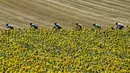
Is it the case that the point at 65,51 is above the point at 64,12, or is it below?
below

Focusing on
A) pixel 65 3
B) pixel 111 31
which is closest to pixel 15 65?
pixel 111 31

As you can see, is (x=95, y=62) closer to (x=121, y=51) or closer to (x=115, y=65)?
(x=115, y=65)

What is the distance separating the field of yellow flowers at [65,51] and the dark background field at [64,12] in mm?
5351

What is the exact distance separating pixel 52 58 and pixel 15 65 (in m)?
3.03

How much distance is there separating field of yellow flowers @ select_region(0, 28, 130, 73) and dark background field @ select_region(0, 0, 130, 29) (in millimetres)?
5351

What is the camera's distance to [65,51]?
22.0 meters

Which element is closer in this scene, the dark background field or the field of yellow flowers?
the field of yellow flowers

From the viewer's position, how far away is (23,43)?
77.3ft

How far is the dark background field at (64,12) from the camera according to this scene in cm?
3447

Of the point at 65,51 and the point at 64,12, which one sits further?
the point at 64,12

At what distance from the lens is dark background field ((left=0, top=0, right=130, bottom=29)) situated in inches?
1357

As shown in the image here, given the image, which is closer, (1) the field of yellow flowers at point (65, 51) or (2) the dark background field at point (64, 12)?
(1) the field of yellow flowers at point (65, 51)

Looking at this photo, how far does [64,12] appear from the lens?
125 ft

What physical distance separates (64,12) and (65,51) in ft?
53.9
